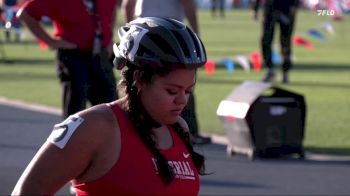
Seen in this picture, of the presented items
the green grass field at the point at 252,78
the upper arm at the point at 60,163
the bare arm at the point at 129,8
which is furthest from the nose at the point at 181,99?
the green grass field at the point at 252,78

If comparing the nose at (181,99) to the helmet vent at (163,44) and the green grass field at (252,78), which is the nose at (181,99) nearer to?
the helmet vent at (163,44)

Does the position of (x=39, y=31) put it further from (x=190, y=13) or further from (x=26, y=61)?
(x=26, y=61)

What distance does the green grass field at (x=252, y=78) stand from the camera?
12898mm

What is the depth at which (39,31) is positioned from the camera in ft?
29.8

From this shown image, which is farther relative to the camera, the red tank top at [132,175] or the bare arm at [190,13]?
the bare arm at [190,13]

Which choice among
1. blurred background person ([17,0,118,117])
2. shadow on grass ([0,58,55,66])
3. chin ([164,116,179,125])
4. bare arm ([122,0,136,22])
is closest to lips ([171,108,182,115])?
chin ([164,116,179,125])

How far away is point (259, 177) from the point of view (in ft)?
31.8

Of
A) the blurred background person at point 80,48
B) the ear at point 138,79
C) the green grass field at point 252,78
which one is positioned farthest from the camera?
the green grass field at point 252,78

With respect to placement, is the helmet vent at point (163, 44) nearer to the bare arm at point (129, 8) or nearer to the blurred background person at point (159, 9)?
the blurred background person at point (159, 9)

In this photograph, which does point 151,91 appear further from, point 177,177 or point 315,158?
point 315,158

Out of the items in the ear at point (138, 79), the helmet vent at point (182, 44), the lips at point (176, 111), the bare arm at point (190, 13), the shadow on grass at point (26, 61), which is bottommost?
the shadow on grass at point (26, 61)

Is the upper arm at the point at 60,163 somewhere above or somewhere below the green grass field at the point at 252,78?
above

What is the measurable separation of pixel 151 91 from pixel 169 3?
735cm

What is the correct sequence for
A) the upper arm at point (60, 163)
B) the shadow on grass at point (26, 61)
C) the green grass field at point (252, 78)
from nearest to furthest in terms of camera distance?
the upper arm at point (60, 163), the green grass field at point (252, 78), the shadow on grass at point (26, 61)
